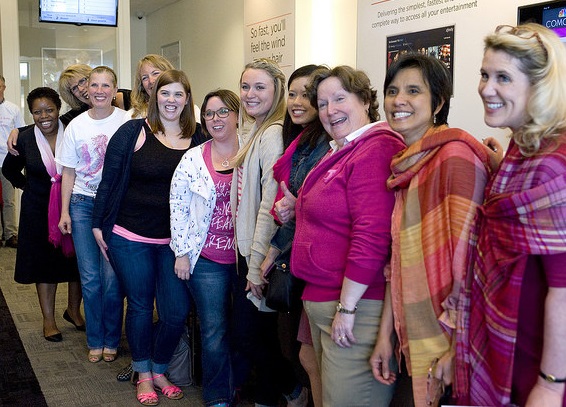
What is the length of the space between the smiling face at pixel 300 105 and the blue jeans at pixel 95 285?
1.61 metres

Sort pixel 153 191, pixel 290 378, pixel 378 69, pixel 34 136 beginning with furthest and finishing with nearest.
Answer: pixel 378 69 < pixel 34 136 < pixel 153 191 < pixel 290 378

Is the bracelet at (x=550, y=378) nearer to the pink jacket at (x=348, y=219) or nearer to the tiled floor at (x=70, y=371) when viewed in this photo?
the pink jacket at (x=348, y=219)

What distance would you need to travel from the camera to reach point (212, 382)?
2.89m

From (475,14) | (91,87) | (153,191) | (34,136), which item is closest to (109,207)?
(153,191)

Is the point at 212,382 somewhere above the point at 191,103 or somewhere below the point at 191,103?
below

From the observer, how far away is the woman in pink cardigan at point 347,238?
5.85 feet

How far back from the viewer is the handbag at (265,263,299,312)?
2.18m

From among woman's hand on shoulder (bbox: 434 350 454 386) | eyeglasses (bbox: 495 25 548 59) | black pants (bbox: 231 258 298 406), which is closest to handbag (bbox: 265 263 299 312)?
black pants (bbox: 231 258 298 406)

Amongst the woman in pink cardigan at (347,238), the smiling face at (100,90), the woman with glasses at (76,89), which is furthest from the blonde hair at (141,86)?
the woman in pink cardigan at (347,238)

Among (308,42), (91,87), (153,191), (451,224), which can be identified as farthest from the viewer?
(308,42)

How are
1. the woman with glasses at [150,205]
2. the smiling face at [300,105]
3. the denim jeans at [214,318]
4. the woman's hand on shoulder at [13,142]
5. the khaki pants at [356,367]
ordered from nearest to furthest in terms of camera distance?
1. the khaki pants at [356,367]
2. the smiling face at [300,105]
3. the denim jeans at [214,318]
4. the woman with glasses at [150,205]
5. the woman's hand on shoulder at [13,142]

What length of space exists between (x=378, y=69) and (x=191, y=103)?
2261 millimetres

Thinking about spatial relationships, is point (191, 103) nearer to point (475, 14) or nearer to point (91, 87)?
point (91, 87)

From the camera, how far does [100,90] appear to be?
140 inches
